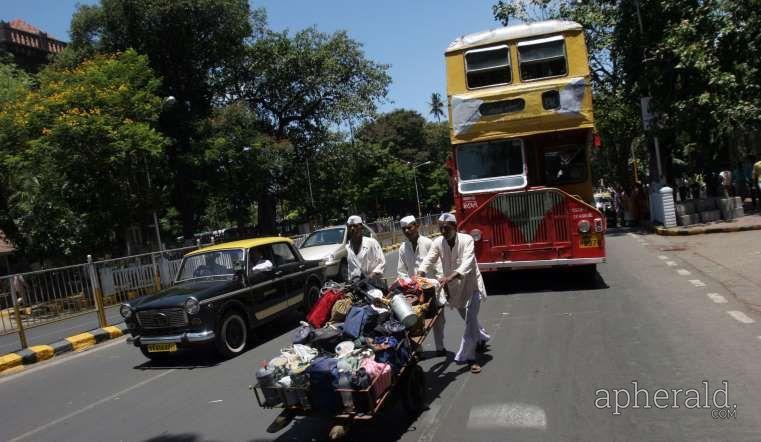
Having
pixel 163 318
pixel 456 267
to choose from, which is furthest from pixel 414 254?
pixel 163 318

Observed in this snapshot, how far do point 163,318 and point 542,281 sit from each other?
286 inches

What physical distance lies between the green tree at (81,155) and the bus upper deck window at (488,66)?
12.9 m

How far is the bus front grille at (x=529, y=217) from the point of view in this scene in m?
10.5

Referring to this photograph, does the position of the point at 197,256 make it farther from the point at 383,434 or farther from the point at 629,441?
the point at 629,441

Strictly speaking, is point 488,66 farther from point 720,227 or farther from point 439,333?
point 720,227

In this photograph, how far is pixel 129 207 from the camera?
21.7m

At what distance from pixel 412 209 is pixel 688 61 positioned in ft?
160

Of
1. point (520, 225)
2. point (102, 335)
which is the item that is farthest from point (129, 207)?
point (520, 225)

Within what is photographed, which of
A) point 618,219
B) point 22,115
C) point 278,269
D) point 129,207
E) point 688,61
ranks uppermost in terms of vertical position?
point 22,115

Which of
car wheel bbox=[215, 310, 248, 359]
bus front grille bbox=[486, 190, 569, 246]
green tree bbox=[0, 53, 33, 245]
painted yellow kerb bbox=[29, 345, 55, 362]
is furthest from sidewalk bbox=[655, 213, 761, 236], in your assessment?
green tree bbox=[0, 53, 33, 245]

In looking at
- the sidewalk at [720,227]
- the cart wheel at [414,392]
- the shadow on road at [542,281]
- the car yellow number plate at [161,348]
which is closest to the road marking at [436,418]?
the cart wheel at [414,392]

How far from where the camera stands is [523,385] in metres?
5.71

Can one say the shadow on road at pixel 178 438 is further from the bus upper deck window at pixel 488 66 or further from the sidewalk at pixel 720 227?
the sidewalk at pixel 720 227

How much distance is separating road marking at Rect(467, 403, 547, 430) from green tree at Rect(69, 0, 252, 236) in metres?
23.1
